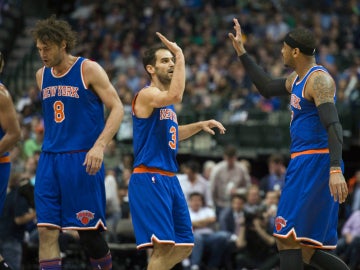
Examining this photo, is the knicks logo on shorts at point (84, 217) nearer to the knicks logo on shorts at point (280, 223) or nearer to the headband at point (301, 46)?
the knicks logo on shorts at point (280, 223)

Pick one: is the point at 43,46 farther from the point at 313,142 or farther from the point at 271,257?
the point at 271,257

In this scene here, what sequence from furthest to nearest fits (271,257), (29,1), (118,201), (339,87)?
(29,1), (339,87), (118,201), (271,257)

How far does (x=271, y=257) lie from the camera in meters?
13.9

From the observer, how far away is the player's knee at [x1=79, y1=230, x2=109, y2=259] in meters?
8.74

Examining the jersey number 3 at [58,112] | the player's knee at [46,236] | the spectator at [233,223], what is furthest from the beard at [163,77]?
the spectator at [233,223]

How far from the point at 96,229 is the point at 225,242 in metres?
5.69

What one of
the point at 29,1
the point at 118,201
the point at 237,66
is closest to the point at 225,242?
the point at 118,201

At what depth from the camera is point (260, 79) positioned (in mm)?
9117

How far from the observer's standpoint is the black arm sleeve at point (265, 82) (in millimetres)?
8961

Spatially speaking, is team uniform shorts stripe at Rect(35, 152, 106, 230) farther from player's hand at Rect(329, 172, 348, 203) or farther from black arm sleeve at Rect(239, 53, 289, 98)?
player's hand at Rect(329, 172, 348, 203)

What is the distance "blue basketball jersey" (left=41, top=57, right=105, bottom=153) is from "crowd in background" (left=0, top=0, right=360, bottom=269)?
314 centimetres

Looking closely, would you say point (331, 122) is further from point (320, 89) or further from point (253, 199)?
point (253, 199)

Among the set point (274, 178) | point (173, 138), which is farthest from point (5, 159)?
point (274, 178)

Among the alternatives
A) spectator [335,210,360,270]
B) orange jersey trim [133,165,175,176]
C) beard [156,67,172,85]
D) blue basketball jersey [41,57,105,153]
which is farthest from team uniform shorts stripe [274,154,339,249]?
spectator [335,210,360,270]
